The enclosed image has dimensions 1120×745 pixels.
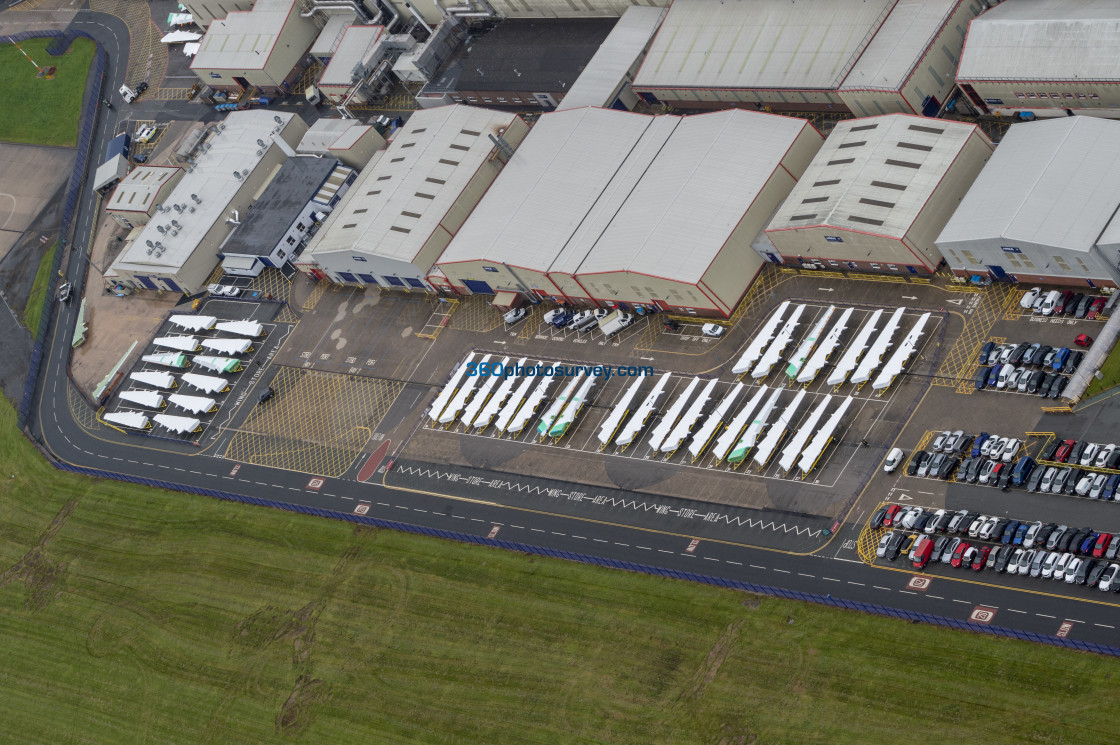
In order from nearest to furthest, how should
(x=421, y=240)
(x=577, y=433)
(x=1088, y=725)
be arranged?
1. (x=1088, y=725)
2. (x=577, y=433)
3. (x=421, y=240)

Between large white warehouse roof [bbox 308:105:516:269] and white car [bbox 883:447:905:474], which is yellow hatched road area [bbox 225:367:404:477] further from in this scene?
white car [bbox 883:447:905:474]

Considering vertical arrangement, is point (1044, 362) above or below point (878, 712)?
above

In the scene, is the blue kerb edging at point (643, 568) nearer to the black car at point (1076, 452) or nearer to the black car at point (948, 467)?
the black car at point (948, 467)

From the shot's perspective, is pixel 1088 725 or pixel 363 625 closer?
pixel 1088 725

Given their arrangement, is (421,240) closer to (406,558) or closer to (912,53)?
(406,558)

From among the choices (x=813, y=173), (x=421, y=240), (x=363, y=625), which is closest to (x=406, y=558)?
(x=363, y=625)

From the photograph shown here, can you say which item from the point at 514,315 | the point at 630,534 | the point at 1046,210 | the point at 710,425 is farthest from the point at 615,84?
the point at 630,534

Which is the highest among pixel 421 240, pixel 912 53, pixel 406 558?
pixel 912 53

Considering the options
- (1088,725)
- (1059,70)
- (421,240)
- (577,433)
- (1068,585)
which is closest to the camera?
(1088,725)
